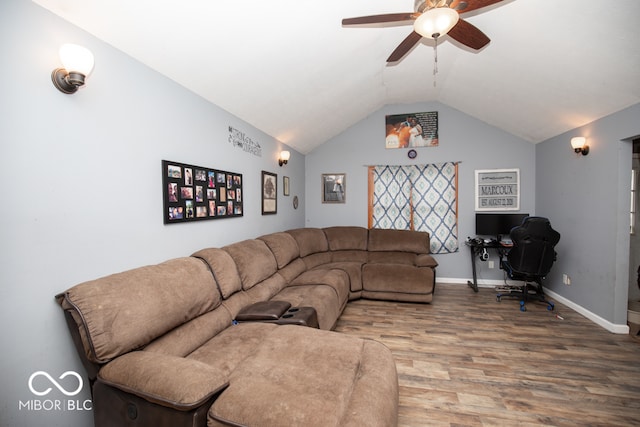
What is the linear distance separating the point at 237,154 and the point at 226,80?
2.74 feet

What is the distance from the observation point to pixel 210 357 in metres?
1.61

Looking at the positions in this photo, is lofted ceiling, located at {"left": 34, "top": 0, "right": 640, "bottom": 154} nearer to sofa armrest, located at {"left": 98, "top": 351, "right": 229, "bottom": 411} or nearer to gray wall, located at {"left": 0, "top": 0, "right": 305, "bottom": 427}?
gray wall, located at {"left": 0, "top": 0, "right": 305, "bottom": 427}

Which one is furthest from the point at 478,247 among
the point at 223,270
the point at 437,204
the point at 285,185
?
the point at 223,270

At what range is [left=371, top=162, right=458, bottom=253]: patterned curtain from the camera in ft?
15.8

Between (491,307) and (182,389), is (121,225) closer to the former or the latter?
(182,389)

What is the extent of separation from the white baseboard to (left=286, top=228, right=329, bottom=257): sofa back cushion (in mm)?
2199

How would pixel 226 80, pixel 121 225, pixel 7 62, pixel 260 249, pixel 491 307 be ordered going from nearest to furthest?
pixel 7 62 < pixel 121 225 < pixel 226 80 < pixel 260 249 < pixel 491 307

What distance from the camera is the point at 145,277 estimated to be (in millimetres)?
1597

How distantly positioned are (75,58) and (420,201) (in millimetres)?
4689

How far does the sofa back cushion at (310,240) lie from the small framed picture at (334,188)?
36.1 inches

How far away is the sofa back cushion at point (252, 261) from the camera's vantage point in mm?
A: 2473

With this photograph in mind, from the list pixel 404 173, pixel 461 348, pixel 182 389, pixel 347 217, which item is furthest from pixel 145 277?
pixel 404 173

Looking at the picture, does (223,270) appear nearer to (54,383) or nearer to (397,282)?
(54,383)

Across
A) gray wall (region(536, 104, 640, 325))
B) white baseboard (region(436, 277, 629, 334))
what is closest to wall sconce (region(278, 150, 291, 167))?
white baseboard (region(436, 277, 629, 334))
